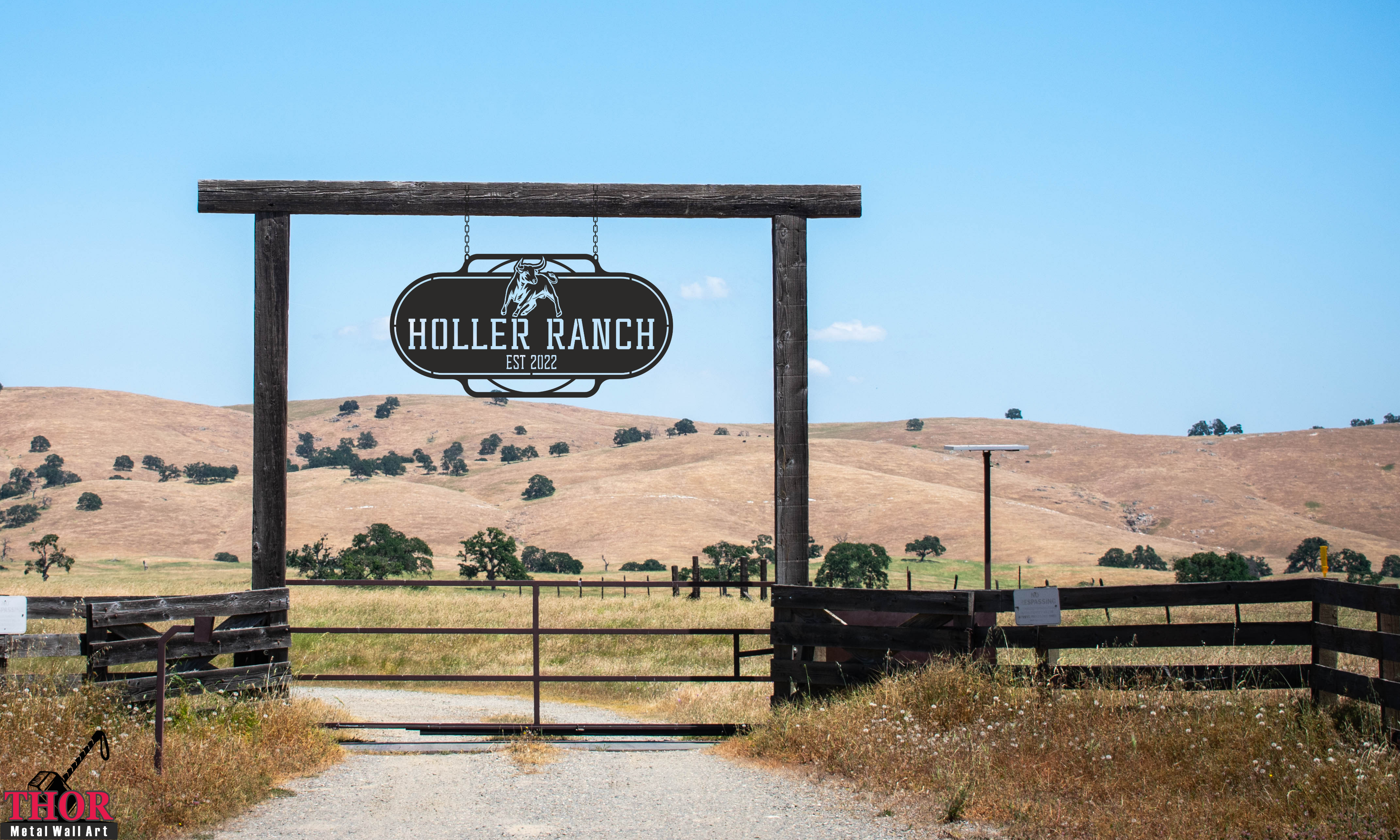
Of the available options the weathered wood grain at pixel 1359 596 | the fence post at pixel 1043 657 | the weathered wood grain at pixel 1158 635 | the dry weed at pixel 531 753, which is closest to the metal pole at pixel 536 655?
the dry weed at pixel 531 753

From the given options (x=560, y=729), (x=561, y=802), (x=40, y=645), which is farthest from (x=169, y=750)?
(x=560, y=729)

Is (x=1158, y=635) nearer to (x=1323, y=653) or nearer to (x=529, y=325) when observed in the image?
(x=1323, y=653)

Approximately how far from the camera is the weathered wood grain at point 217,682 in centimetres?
808

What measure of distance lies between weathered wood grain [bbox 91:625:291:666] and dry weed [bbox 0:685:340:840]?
13.1 inches

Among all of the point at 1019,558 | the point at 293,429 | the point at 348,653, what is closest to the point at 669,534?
the point at 1019,558

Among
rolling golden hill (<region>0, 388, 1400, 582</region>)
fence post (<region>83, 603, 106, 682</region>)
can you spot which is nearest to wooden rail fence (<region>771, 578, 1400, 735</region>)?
fence post (<region>83, 603, 106, 682</region>)

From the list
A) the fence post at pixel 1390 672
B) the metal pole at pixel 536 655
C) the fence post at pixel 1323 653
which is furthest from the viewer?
the metal pole at pixel 536 655

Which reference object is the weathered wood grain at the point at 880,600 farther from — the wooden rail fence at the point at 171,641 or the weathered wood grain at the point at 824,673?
the wooden rail fence at the point at 171,641

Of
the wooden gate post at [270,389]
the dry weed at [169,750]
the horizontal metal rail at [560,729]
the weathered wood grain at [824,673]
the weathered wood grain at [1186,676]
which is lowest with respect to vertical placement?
the horizontal metal rail at [560,729]

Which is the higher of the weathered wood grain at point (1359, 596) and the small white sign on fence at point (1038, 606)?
the weathered wood grain at point (1359, 596)

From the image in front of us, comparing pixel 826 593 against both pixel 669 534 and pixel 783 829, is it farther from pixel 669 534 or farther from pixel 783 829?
pixel 669 534

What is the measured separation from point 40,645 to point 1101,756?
7697 millimetres

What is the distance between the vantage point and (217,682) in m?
8.66

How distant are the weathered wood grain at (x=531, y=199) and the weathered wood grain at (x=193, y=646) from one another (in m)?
3.75
